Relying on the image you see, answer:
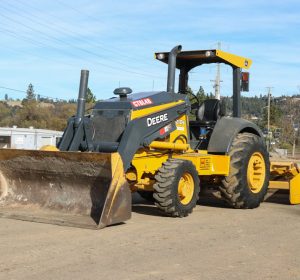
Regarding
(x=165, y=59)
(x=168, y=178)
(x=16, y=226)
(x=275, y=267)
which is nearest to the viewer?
(x=275, y=267)

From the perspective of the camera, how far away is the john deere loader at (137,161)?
7371 millimetres

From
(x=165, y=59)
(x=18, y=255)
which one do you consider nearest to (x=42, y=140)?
(x=165, y=59)

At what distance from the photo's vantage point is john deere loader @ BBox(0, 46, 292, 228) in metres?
7.37

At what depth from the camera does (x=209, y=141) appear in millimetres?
9312

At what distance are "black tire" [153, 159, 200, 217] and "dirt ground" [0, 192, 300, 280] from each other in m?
0.17

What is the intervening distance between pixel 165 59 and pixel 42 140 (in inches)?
1369

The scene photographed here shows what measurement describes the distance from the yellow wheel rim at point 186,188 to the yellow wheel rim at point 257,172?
67.2 inches

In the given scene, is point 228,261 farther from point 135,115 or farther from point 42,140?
point 42,140

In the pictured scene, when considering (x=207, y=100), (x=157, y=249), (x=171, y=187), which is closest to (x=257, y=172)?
(x=207, y=100)

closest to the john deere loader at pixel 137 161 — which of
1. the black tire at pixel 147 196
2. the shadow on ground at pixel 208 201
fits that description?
the shadow on ground at pixel 208 201

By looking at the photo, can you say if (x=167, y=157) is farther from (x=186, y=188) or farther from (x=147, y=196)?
(x=147, y=196)

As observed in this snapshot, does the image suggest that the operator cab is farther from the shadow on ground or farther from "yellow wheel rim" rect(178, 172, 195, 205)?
"yellow wheel rim" rect(178, 172, 195, 205)

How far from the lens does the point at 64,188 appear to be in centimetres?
780

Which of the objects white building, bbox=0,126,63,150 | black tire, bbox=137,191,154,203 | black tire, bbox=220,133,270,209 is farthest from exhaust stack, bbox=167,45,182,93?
white building, bbox=0,126,63,150
